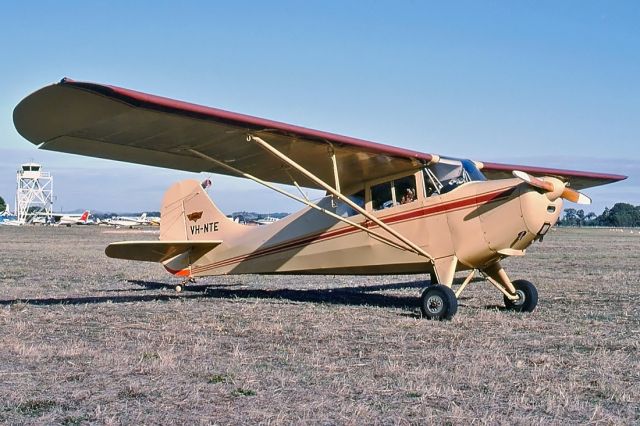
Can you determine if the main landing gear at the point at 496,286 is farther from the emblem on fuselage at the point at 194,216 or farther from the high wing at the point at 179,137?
the emblem on fuselage at the point at 194,216

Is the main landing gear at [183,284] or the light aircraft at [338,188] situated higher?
the light aircraft at [338,188]

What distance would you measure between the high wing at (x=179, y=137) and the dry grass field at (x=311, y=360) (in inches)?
80.5

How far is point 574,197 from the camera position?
354 inches

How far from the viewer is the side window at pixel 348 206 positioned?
10484 mm

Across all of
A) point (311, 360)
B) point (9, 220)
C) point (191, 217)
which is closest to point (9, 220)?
point (9, 220)

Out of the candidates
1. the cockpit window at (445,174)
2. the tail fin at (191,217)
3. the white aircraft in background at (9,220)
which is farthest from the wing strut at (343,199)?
the white aircraft in background at (9,220)

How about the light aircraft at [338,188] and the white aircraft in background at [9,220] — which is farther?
the white aircraft in background at [9,220]

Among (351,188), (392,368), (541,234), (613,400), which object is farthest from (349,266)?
(613,400)

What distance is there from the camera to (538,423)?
12.9ft

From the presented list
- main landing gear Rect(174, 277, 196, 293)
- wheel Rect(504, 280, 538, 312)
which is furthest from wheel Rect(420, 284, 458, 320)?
main landing gear Rect(174, 277, 196, 293)

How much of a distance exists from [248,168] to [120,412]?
680cm

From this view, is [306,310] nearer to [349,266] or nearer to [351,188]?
[349,266]

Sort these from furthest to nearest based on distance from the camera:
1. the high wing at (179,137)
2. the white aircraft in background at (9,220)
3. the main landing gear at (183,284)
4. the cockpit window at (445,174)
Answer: the white aircraft in background at (9,220), the main landing gear at (183,284), the cockpit window at (445,174), the high wing at (179,137)

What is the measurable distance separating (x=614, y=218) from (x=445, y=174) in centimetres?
15120
